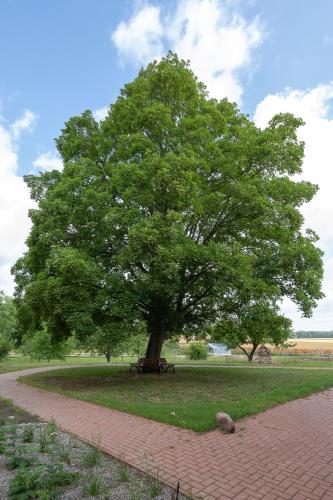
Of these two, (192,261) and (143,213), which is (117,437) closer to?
(192,261)

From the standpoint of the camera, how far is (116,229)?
44.7ft

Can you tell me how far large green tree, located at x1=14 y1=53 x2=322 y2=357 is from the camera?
40.8 ft

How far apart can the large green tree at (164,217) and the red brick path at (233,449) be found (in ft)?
15.6

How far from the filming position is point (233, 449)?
5.78 metres

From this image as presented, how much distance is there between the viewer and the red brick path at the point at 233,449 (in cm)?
443

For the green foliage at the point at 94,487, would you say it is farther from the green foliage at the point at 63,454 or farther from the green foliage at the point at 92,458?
the green foliage at the point at 63,454

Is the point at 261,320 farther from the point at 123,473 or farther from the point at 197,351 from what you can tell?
the point at 197,351

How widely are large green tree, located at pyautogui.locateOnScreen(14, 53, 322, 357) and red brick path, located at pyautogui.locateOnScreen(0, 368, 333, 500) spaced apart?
4754mm

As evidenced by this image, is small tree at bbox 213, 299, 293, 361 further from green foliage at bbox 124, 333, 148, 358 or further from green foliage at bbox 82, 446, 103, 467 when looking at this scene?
green foliage at bbox 124, 333, 148, 358

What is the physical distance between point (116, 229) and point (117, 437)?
8.42 m

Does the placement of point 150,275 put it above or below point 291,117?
below

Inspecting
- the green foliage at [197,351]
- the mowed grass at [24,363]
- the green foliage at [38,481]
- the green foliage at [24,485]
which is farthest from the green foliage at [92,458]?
the green foliage at [197,351]

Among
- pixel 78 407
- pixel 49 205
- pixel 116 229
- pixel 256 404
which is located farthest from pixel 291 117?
pixel 78 407

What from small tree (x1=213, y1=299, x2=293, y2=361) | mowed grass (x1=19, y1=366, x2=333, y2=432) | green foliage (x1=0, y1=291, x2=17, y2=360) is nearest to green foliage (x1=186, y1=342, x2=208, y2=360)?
green foliage (x1=0, y1=291, x2=17, y2=360)
